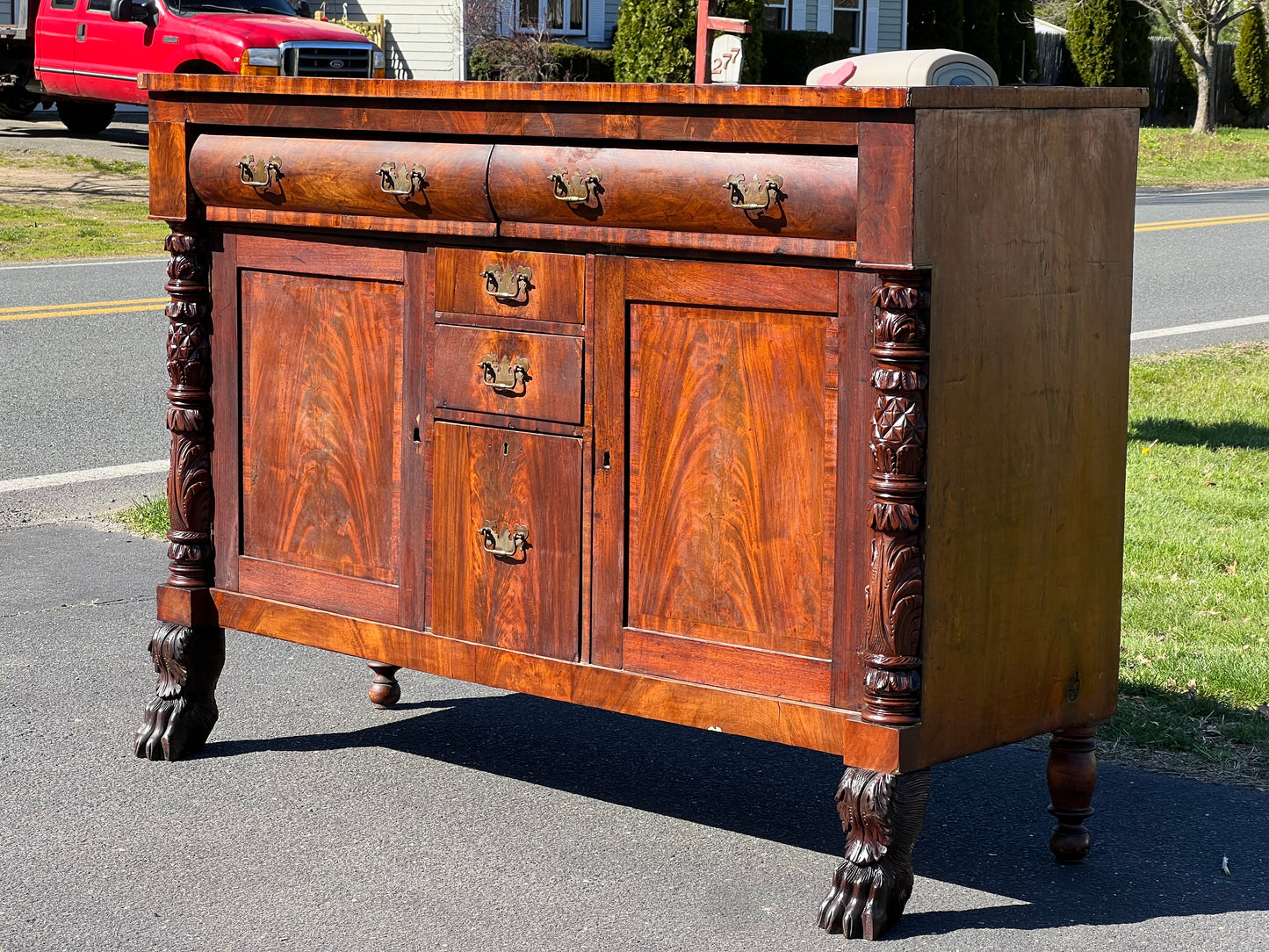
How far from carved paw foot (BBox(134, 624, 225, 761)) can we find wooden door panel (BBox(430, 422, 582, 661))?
0.69m

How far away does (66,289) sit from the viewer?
11.5m

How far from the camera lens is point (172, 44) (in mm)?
18422

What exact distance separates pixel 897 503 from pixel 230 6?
58.0 ft

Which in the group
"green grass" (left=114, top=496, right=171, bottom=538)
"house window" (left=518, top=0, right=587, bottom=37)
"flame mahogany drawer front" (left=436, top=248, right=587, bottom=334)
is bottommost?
"green grass" (left=114, top=496, right=171, bottom=538)

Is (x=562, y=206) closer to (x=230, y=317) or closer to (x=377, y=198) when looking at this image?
(x=377, y=198)

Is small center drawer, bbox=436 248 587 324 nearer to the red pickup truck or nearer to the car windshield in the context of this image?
the red pickup truck

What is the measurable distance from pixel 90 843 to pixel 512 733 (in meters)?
1.12

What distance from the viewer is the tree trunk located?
34875 mm

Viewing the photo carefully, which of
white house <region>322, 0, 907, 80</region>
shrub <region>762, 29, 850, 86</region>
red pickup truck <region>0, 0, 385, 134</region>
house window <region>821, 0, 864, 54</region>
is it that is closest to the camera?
red pickup truck <region>0, 0, 385, 134</region>

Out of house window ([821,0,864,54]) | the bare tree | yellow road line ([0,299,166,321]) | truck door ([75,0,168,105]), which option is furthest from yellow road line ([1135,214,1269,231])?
the bare tree

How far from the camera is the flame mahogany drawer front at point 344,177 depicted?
139 inches

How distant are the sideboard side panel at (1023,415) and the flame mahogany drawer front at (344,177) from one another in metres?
1.02

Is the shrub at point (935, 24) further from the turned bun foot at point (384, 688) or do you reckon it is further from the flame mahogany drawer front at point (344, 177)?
the flame mahogany drawer front at point (344, 177)

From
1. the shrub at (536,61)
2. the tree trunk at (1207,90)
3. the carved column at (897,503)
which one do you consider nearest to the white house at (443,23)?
the shrub at (536,61)
